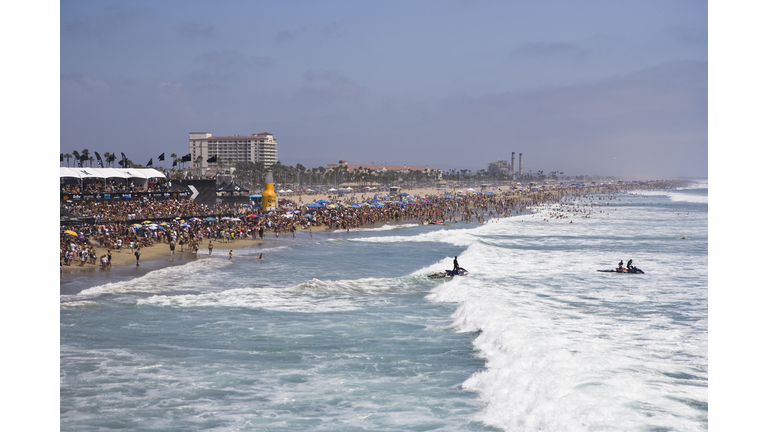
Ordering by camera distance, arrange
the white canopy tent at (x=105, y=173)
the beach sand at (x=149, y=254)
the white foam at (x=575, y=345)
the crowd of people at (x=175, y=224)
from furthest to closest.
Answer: the white canopy tent at (x=105, y=173) → the crowd of people at (x=175, y=224) → the beach sand at (x=149, y=254) → the white foam at (x=575, y=345)

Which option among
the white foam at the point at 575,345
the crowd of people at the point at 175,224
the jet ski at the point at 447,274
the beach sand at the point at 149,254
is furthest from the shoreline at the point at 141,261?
the white foam at the point at 575,345

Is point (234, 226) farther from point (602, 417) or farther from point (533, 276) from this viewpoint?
point (602, 417)

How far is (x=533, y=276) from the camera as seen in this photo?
25.0m

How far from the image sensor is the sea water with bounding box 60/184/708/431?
10.0 meters

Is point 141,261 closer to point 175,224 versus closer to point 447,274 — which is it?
point 175,224

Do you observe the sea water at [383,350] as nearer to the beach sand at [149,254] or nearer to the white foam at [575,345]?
the white foam at [575,345]

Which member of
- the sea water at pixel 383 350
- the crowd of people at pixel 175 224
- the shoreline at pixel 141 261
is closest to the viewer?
the sea water at pixel 383 350

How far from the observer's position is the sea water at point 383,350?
32.9 ft

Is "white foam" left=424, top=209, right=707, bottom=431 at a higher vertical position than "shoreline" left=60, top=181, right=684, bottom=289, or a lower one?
lower

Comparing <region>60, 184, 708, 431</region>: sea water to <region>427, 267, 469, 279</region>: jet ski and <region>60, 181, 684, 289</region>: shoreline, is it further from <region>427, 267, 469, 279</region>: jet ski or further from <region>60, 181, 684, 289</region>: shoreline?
<region>60, 181, 684, 289</region>: shoreline

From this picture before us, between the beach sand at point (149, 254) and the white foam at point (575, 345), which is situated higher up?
the beach sand at point (149, 254)

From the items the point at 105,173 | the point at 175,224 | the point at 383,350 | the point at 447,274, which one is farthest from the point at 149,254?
the point at 383,350

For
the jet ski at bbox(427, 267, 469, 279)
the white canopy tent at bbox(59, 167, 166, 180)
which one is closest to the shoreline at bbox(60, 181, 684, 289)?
the jet ski at bbox(427, 267, 469, 279)
